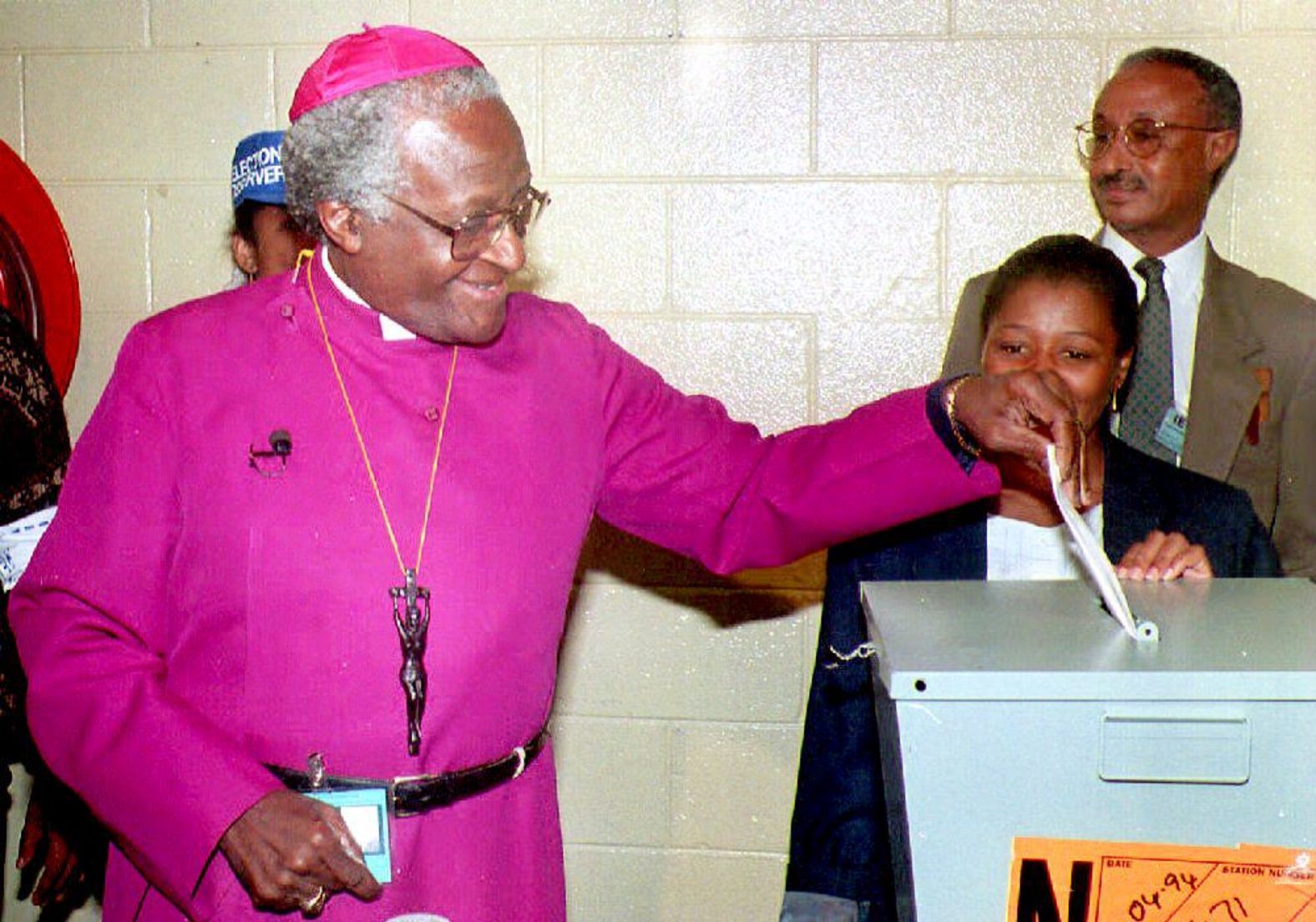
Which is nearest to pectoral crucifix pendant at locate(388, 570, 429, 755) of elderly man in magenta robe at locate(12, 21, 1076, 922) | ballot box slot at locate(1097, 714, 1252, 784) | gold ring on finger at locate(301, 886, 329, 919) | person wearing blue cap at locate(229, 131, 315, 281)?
elderly man in magenta robe at locate(12, 21, 1076, 922)

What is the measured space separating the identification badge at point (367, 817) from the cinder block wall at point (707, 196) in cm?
141

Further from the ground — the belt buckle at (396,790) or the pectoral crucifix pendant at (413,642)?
the pectoral crucifix pendant at (413,642)

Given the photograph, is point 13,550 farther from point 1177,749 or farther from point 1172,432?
point 1172,432

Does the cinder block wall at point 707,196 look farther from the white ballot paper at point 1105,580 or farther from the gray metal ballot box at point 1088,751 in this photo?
the gray metal ballot box at point 1088,751

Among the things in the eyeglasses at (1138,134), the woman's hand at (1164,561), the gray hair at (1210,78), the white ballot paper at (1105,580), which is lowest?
the woman's hand at (1164,561)

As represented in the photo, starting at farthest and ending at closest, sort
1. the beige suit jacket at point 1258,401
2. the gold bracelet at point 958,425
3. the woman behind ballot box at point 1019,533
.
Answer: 1. the beige suit jacket at point 1258,401
2. the woman behind ballot box at point 1019,533
3. the gold bracelet at point 958,425

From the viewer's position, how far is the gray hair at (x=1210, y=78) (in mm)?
2752

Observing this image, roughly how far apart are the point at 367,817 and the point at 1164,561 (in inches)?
38.5

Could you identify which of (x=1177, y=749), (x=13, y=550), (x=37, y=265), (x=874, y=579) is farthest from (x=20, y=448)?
(x=1177, y=749)

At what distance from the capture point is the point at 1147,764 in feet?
3.95

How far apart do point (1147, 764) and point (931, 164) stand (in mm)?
1875

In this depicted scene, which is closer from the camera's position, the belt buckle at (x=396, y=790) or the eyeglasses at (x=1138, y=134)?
the belt buckle at (x=396, y=790)

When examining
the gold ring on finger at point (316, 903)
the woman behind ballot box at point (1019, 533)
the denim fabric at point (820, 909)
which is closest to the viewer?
the gold ring on finger at point (316, 903)

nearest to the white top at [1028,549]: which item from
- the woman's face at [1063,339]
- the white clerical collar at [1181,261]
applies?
the woman's face at [1063,339]
